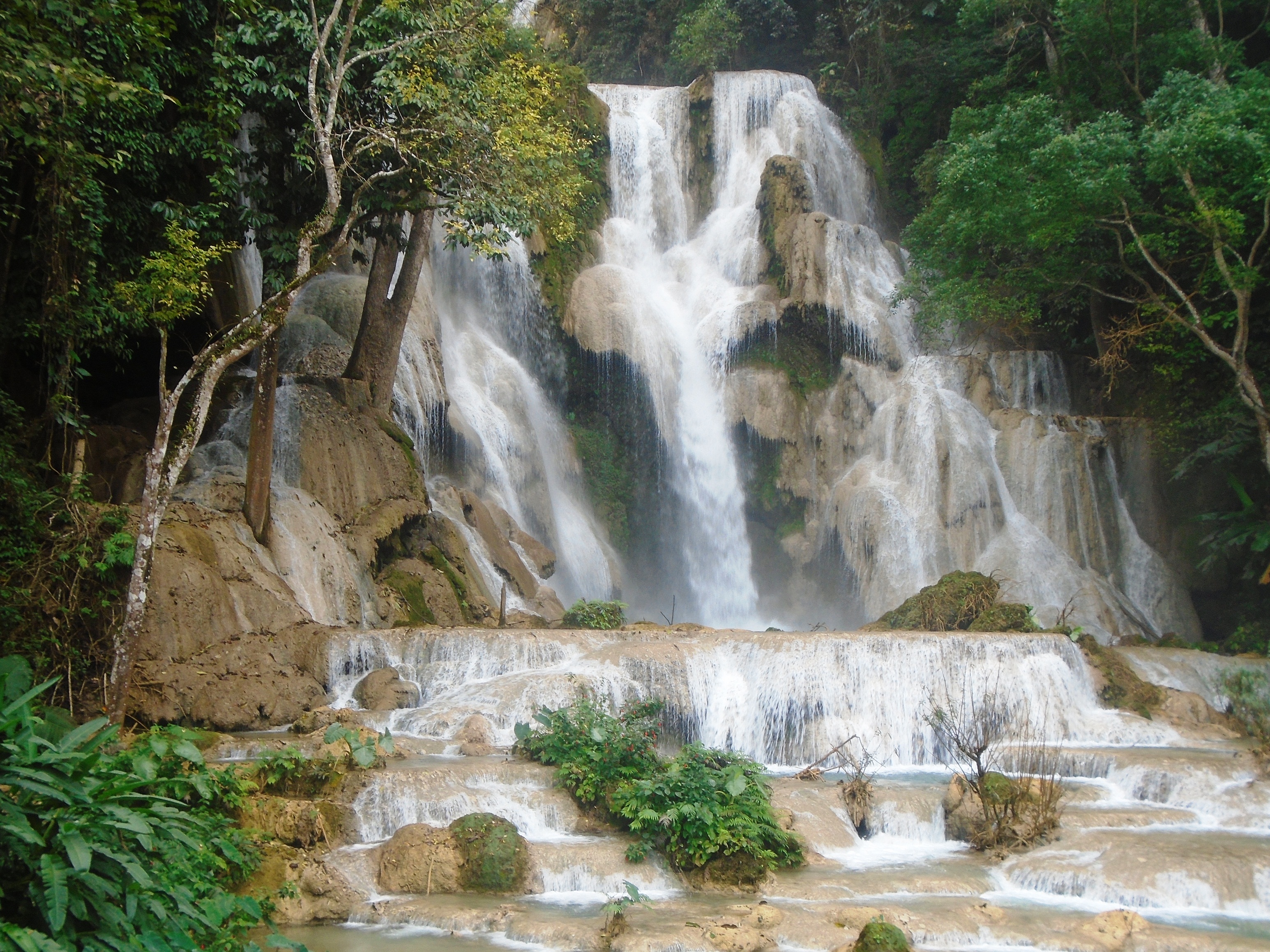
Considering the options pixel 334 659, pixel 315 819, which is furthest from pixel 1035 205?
pixel 315 819

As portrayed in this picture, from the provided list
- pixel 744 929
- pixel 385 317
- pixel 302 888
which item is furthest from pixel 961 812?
pixel 385 317

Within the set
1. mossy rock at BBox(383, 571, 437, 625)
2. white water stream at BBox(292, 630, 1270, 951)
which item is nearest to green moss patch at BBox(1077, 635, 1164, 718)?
white water stream at BBox(292, 630, 1270, 951)

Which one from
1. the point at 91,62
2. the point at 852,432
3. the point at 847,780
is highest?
the point at 91,62

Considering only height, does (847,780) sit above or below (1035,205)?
below

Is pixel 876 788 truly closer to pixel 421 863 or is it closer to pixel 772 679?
pixel 772 679

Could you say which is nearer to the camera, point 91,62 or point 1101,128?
point 91,62

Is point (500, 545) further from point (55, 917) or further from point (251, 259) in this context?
point (55, 917)

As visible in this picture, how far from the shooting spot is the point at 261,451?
13.0m

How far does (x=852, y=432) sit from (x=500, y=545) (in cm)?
934

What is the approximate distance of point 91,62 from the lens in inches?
380

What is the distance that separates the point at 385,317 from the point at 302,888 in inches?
426

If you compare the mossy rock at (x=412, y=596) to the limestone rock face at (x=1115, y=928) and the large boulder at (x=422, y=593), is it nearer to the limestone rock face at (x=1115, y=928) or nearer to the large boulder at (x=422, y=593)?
the large boulder at (x=422, y=593)

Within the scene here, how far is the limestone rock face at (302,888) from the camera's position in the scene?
6.95 meters

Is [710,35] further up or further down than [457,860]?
further up
